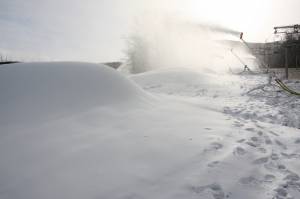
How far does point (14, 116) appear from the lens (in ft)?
14.5

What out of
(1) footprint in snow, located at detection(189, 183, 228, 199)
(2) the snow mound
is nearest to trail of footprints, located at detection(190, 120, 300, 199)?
(1) footprint in snow, located at detection(189, 183, 228, 199)

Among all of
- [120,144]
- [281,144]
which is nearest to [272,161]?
[281,144]

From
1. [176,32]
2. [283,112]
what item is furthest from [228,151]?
[176,32]

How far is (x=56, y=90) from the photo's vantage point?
5.34 m

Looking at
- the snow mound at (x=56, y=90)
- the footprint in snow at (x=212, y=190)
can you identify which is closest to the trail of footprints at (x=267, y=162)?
the footprint in snow at (x=212, y=190)

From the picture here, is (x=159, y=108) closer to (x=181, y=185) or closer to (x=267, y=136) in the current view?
(x=267, y=136)

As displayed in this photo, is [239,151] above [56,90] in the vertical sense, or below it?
below

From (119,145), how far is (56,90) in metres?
2.17

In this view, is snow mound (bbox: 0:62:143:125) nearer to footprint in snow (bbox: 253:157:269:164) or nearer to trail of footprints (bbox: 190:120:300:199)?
trail of footprints (bbox: 190:120:300:199)

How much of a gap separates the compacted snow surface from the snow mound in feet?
0.06

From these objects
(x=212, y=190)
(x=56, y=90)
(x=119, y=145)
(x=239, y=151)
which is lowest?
(x=212, y=190)

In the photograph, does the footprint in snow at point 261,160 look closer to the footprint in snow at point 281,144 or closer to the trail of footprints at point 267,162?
the trail of footprints at point 267,162

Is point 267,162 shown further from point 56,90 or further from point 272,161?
point 56,90

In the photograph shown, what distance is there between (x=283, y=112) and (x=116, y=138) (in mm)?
5451
